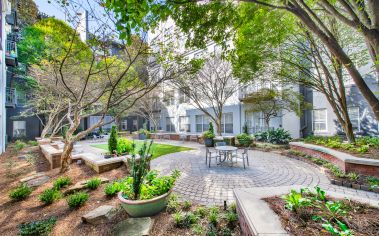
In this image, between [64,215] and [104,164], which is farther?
[104,164]

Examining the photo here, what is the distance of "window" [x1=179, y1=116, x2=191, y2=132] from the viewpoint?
21616mm

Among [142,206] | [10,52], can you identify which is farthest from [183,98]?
[142,206]

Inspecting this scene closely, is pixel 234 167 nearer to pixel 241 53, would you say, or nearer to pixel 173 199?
pixel 173 199

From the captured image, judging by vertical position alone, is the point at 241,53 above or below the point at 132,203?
above

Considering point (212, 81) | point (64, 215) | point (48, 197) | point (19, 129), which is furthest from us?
point (19, 129)

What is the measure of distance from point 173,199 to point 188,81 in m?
12.2

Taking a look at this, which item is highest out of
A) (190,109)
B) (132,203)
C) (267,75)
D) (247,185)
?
(267,75)

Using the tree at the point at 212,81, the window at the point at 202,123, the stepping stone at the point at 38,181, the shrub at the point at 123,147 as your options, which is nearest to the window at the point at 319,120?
the tree at the point at 212,81

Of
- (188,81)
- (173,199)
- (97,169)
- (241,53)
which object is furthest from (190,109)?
(173,199)

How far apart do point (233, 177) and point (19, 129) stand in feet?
81.7

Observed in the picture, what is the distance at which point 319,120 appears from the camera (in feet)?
43.7

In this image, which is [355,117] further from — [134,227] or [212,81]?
[134,227]

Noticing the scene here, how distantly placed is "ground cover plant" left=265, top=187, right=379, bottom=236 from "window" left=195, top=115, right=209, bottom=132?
664 inches

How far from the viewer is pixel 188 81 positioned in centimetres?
1497
